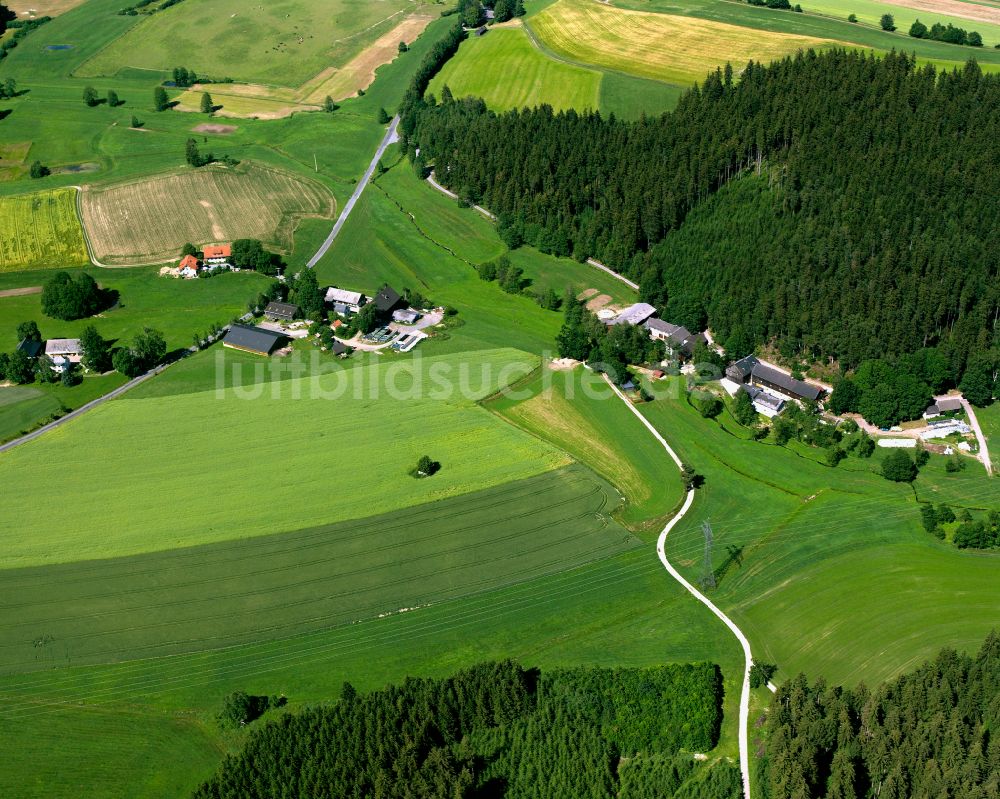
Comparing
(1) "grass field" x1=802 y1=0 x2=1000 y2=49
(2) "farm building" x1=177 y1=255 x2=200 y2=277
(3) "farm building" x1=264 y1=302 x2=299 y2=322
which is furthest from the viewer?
(1) "grass field" x1=802 y1=0 x2=1000 y2=49

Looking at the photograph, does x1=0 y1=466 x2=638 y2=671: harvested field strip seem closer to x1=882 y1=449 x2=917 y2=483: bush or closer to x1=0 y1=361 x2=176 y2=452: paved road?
x1=0 y1=361 x2=176 y2=452: paved road

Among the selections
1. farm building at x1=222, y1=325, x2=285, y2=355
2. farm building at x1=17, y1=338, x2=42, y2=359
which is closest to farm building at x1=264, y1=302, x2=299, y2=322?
farm building at x1=222, y1=325, x2=285, y2=355

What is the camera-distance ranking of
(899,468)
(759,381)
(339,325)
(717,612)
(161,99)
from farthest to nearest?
(161,99) → (339,325) → (759,381) → (899,468) → (717,612)

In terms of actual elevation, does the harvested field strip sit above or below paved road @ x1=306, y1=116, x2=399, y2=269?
below

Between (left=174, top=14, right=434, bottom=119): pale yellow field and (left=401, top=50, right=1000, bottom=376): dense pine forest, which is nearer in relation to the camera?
(left=401, top=50, right=1000, bottom=376): dense pine forest

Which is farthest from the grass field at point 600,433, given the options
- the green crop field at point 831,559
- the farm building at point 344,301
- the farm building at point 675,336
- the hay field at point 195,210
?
the hay field at point 195,210

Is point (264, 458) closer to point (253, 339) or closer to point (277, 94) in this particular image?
point (253, 339)

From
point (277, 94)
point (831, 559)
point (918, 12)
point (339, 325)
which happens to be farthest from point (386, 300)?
point (918, 12)

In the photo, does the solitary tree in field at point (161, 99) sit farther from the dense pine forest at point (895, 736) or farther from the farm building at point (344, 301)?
the dense pine forest at point (895, 736)
